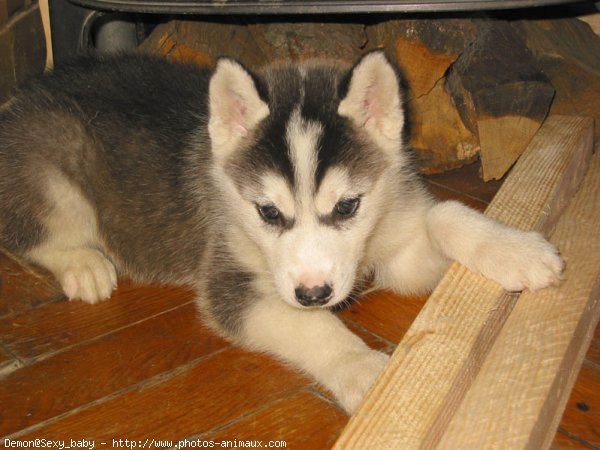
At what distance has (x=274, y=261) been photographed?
255cm

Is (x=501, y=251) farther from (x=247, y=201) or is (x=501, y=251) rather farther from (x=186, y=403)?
(x=186, y=403)

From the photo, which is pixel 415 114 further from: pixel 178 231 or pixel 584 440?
pixel 584 440

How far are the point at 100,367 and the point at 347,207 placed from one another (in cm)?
112

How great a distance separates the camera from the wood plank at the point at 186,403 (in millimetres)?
2459

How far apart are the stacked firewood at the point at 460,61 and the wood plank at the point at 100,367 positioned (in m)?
1.59

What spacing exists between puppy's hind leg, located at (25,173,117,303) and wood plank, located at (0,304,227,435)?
35 cm

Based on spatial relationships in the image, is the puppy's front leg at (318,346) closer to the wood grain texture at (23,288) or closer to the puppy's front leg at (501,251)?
the puppy's front leg at (501,251)

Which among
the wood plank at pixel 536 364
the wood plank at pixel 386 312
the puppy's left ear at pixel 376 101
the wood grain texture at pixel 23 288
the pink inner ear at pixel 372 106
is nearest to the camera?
the wood plank at pixel 536 364

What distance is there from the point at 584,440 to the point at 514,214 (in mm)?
927

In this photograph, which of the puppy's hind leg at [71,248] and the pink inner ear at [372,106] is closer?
the pink inner ear at [372,106]

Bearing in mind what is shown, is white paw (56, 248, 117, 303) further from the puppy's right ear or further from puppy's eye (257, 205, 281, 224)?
puppy's eye (257, 205, 281, 224)

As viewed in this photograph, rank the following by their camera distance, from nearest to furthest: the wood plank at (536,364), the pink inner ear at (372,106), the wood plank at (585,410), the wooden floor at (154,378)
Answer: the wood plank at (536,364) < the wood plank at (585,410) < the wooden floor at (154,378) < the pink inner ear at (372,106)

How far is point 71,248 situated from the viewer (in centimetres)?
340

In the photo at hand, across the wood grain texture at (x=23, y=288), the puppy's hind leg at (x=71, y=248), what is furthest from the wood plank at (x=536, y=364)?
the wood grain texture at (x=23, y=288)
